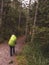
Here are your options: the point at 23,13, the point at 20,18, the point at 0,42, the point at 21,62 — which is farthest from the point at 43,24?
the point at 23,13

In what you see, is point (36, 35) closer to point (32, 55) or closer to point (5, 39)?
point (32, 55)

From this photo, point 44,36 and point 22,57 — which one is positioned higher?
point 44,36

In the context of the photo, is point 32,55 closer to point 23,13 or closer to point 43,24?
point 43,24

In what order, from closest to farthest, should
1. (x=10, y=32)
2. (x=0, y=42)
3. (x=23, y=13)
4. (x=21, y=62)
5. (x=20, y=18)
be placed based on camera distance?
(x=21, y=62)
(x=0, y=42)
(x=10, y=32)
(x=20, y=18)
(x=23, y=13)

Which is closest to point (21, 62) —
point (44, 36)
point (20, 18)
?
point (44, 36)

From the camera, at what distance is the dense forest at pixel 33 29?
15914 millimetres

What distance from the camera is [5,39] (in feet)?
83.6

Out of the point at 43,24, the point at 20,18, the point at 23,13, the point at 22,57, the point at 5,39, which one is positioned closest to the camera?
the point at 22,57

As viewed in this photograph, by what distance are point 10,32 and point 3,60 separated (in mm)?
11006

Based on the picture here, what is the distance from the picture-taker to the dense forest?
15914 millimetres

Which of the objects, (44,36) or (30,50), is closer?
(44,36)

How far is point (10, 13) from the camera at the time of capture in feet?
96.0

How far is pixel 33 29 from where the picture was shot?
18.5 meters

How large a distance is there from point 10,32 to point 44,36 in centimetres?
1190
